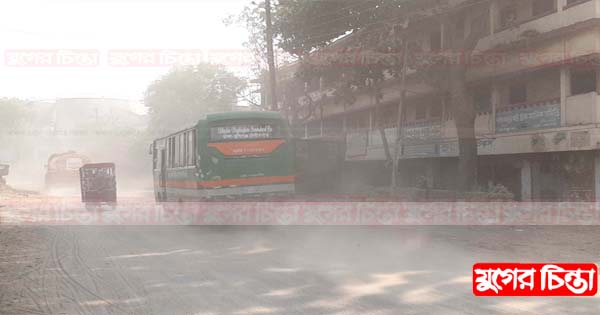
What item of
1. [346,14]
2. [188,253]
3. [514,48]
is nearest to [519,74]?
[514,48]

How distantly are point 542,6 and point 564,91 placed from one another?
3976 millimetres

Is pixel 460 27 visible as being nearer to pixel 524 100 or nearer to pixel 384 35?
pixel 524 100

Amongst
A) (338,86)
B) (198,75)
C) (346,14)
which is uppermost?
(198,75)

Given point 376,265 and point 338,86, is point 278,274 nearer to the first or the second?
point 376,265

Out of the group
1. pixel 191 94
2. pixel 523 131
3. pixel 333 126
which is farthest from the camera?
pixel 191 94

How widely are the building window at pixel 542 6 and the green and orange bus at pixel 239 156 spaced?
1142cm

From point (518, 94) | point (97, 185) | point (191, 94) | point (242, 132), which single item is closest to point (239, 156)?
point (242, 132)

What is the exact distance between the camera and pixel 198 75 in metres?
58.7

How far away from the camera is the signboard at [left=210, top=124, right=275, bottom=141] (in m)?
15.9

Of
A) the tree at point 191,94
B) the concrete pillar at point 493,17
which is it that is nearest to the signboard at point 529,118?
the concrete pillar at point 493,17

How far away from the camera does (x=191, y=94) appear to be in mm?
58156

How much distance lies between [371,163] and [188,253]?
23754 mm

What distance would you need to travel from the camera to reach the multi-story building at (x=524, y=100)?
61.9 feet

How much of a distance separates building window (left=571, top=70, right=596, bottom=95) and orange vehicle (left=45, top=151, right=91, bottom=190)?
1296 inches
